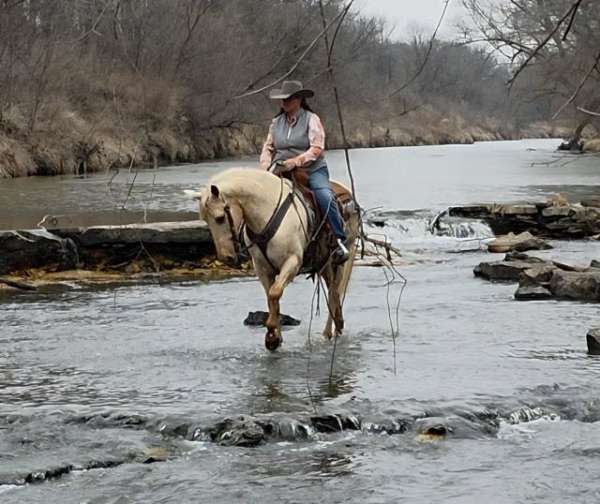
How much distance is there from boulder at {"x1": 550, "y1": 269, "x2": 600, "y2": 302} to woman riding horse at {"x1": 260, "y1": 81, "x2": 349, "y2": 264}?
5.10 metres

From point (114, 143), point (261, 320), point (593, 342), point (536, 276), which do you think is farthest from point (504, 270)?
point (114, 143)

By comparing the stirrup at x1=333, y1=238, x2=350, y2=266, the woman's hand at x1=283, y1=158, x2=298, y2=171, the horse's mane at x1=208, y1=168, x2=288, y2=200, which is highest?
the woman's hand at x1=283, y1=158, x2=298, y2=171

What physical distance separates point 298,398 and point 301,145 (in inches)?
114

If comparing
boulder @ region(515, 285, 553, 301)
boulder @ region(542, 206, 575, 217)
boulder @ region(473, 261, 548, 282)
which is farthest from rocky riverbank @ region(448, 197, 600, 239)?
boulder @ region(515, 285, 553, 301)

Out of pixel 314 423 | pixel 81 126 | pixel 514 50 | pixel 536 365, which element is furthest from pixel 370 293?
pixel 81 126

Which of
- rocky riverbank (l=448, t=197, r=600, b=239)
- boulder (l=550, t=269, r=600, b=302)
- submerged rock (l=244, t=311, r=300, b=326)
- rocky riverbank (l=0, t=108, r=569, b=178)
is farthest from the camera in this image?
rocky riverbank (l=0, t=108, r=569, b=178)

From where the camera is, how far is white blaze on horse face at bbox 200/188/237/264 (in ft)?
33.2

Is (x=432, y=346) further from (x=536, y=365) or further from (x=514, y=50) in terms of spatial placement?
(x=514, y=50)

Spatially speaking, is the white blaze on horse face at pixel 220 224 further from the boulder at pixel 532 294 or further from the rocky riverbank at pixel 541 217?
the rocky riverbank at pixel 541 217

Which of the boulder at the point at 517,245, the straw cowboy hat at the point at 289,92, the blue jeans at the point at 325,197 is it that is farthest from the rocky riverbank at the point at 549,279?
the straw cowboy hat at the point at 289,92

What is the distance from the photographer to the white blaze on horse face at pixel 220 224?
33.2 feet

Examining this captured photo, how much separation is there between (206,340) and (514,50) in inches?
263

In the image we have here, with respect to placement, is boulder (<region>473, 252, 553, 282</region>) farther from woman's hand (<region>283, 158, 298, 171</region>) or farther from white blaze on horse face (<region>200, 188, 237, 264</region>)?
white blaze on horse face (<region>200, 188, 237, 264</region>)

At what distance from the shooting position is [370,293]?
16.5m
